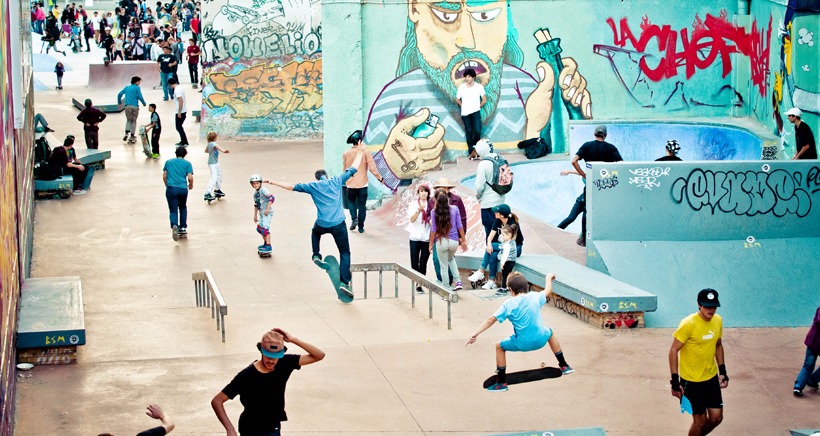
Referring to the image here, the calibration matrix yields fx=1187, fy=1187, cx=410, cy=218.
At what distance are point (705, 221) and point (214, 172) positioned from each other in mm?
9070

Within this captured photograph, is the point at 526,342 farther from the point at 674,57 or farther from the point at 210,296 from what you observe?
the point at 674,57

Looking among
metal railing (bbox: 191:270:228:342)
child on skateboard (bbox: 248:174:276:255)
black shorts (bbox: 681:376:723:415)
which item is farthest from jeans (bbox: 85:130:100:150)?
black shorts (bbox: 681:376:723:415)

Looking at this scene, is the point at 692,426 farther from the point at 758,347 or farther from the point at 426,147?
the point at 426,147

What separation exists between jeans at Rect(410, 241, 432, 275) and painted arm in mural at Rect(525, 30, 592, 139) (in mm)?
7140

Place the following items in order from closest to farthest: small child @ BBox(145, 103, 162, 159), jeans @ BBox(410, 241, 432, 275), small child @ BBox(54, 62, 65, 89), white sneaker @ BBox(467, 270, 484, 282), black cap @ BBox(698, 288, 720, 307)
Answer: black cap @ BBox(698, 288, 720, 307) → jeans @ BBox(410, 241, 432, 275) → white sneaker @ BBox(467, 270, 484, 282) → small child @ BBox(145, 103, 162, 159) → small child @ BBox(54, 62, 65, 89)

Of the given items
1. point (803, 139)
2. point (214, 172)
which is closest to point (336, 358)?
point (803, 139)

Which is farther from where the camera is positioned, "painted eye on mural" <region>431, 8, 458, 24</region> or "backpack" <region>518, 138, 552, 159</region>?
"backpack" <region>518, 138, 552, 159</region>

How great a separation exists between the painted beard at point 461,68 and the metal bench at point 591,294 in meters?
6.69

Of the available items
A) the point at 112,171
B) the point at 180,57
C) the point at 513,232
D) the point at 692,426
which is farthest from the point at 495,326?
the point at 180,57

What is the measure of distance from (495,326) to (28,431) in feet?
17.5

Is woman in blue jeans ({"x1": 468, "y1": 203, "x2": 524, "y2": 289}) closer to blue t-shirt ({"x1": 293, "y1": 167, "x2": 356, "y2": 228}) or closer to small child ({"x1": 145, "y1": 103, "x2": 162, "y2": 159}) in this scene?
blue t-shirt ({"x1": 293, "y1": 167, "x2": 356, "y2": 228})

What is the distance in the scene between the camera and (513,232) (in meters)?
14.0

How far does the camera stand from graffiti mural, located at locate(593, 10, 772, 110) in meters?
21.1

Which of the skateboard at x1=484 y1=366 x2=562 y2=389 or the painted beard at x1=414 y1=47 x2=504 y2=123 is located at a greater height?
the painted beard at x1=414 y1=47 x2=504 y2=123
